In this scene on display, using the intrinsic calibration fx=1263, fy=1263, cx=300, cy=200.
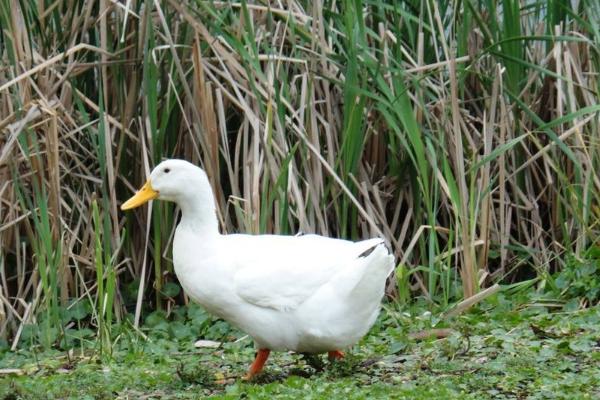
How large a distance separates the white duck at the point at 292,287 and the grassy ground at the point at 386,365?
187 millimetres

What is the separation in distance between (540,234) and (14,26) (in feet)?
10.9

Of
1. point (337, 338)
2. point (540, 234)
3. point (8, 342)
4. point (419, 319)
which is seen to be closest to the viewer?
point (337, 338)

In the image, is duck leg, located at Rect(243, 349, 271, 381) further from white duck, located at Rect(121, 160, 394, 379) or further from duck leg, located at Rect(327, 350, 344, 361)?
duck leg, located at Rect(327, 350, 344, 361)

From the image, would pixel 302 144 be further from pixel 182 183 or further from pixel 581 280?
pixel 581 280

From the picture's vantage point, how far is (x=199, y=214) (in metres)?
5.98

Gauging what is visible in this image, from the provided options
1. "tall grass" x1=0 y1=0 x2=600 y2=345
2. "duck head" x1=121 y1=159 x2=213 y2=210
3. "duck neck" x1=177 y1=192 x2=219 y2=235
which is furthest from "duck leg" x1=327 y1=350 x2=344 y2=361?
"tall grass" x1=0 y1=0 x2=600 y2=345

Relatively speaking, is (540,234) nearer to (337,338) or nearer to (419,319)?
(419,319)

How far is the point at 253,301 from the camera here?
563 centimetres

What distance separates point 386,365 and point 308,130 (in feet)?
6.37

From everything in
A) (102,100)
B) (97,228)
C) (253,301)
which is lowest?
(253,301)

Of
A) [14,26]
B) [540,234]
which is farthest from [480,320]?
[14,26]

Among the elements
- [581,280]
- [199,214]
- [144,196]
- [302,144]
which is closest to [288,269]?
[199,214]

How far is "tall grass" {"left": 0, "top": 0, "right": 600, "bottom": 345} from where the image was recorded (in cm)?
700

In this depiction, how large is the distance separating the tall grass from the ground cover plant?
2 cm
